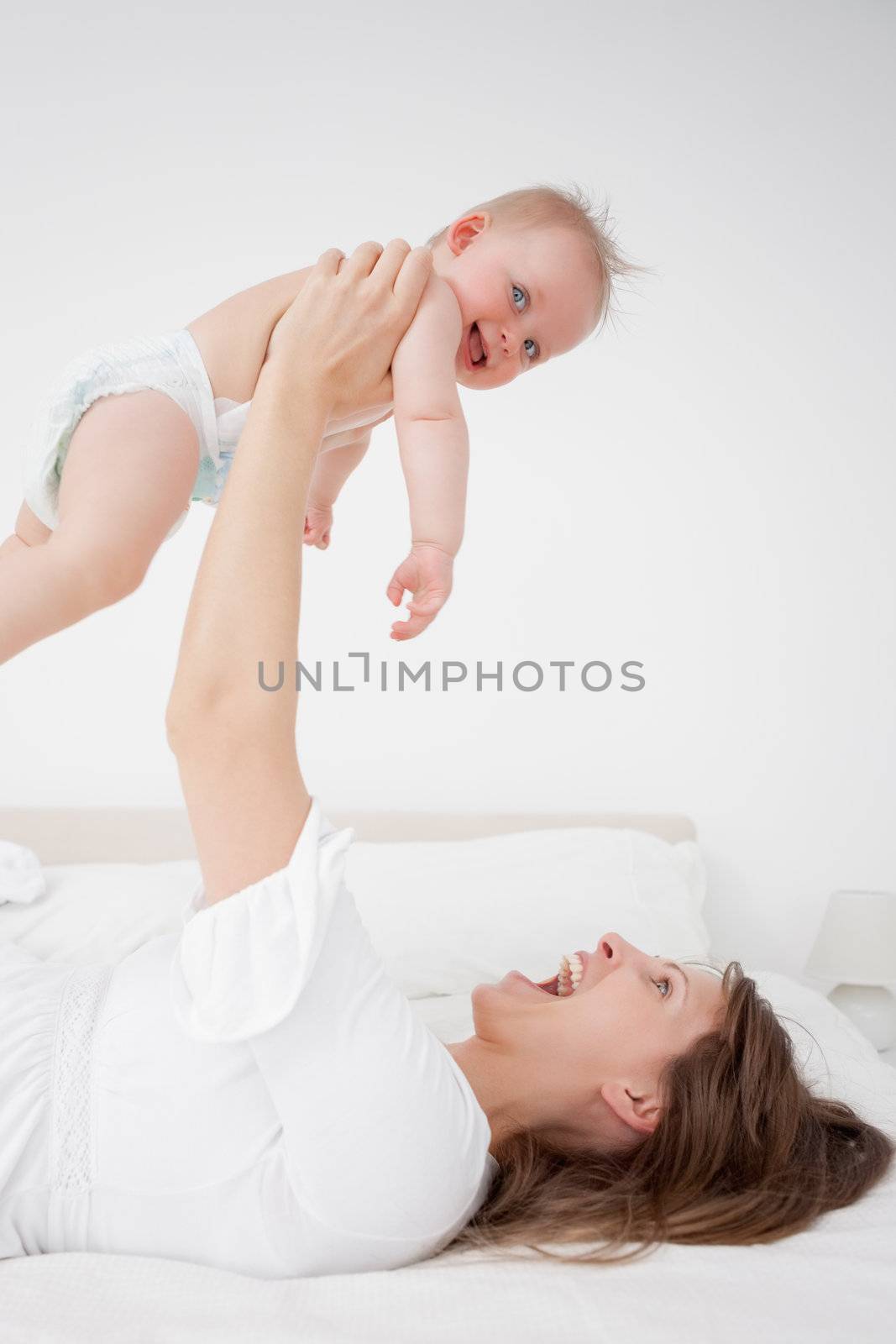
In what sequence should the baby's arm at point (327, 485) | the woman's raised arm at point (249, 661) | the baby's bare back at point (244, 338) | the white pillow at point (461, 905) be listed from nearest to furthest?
the woman's raised arm at point (249, 661) < the baby's bare back at point (244, 338) < the baby's arm at point (327, 485) < the white pillow at point (461, 905)

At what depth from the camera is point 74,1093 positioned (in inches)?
41.1

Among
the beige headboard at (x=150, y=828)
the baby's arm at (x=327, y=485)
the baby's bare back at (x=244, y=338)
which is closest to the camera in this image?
the baby's bare back at (x=244, y=338)

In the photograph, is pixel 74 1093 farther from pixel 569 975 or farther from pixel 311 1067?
pixel 569 975

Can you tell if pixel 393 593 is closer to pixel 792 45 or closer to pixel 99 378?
pixel 99 378

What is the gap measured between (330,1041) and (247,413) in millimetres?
636

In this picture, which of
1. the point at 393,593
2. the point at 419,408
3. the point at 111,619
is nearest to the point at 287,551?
the point at 393,593

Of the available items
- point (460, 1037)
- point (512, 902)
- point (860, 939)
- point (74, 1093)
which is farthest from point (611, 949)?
point (860, 939)

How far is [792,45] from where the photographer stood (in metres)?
2.78

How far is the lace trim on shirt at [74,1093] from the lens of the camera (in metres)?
1.02

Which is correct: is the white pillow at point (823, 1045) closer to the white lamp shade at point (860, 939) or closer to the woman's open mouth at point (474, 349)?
the white lamp shade at point (860, 939)

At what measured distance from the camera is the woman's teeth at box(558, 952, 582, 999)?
4.56 ft

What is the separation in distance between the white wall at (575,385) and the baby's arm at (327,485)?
122cm

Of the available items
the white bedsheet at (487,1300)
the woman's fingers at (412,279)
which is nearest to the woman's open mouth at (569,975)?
the white bedsheet at (487,1300)

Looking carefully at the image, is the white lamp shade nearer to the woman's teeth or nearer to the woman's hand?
the woman's teeth
